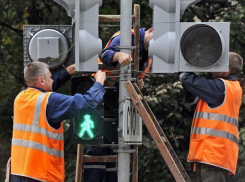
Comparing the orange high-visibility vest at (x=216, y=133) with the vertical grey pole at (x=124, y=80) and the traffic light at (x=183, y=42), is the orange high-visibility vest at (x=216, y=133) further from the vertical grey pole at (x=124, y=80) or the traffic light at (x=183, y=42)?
the traffic light at (x=183, y=42)

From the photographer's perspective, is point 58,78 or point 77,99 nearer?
point 77,99

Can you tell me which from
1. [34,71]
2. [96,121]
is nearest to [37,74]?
Result: [34,71]

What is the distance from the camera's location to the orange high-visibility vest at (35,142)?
648 cm

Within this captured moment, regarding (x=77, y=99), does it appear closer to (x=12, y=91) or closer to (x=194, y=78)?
(x=194, y=78)

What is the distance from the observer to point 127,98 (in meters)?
6.29

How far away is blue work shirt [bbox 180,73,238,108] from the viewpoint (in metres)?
6.88

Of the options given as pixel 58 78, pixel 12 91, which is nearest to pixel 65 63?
pixel 58 78

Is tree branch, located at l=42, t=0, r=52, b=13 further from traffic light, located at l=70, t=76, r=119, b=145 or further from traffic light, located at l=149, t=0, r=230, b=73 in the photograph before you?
traffic light, located at l=149, t=0, r=230, b=73

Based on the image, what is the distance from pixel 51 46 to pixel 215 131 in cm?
177

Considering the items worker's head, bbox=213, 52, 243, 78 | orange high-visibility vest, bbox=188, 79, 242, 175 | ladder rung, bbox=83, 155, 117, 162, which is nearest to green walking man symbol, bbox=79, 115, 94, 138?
ladder rung, bbox=83, 155, 117, 162

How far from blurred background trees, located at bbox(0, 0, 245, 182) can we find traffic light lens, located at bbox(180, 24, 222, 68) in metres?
3.30

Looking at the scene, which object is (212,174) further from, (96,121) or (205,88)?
(96,121)

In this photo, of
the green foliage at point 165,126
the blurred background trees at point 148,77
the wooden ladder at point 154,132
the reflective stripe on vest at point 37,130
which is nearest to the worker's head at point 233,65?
the wooden ladder at point 154,132

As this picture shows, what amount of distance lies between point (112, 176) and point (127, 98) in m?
1.47
